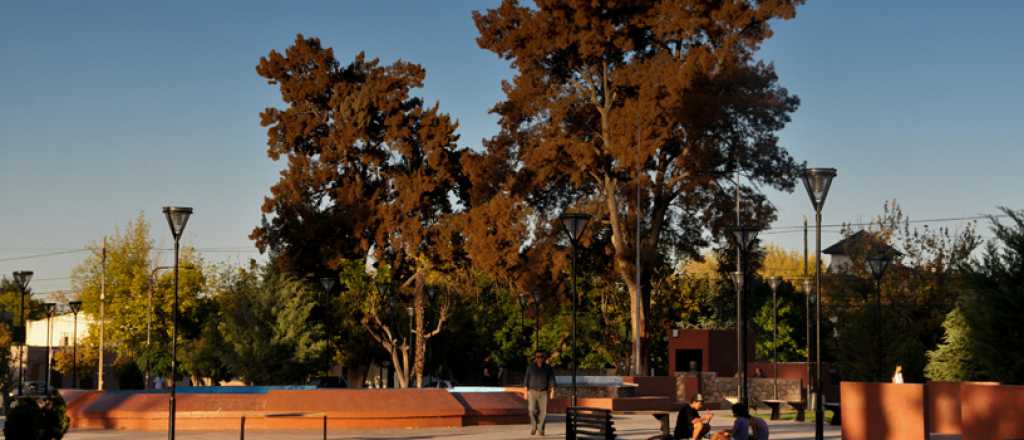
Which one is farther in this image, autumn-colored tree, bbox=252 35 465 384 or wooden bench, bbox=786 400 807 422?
autumn-colored tree, bbox=252 35 465 384

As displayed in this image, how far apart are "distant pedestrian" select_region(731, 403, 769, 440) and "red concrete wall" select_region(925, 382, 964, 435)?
287 inches

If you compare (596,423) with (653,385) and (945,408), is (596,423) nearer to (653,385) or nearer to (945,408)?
(945,408)

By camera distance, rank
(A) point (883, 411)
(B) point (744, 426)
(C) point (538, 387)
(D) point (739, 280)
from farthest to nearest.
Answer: (D) point (739, 280) → (C) point (538, 387) → (A) point (883, 411) → (B) point (744, 426)

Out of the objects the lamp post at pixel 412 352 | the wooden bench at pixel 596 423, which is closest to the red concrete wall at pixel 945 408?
the wooden bench at pixel 596 423

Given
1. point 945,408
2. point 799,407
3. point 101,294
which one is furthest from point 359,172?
point 945,408

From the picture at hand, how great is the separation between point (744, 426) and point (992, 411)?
12.0ft

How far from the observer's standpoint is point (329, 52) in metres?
63.3

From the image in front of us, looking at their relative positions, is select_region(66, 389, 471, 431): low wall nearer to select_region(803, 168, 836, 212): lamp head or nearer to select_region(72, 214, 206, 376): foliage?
select_region(803, 168, 836, 212): lamp head

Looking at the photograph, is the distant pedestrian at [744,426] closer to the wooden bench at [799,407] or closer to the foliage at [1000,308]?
the foliage at [1000,308]

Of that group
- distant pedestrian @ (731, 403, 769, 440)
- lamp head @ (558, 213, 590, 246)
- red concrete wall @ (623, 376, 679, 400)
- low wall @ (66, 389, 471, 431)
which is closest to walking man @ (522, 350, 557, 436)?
lamp head @ (558, 213, 590, 246)

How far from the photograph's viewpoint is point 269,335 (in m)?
53.4

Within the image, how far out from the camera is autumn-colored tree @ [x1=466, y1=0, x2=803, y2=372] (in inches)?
1953

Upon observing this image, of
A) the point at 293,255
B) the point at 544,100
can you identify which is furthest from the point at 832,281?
the point at 293,255

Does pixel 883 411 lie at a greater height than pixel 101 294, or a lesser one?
lesser
